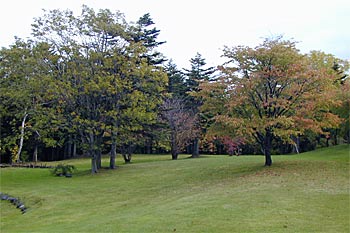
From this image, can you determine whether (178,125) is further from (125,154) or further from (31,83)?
(31,83)

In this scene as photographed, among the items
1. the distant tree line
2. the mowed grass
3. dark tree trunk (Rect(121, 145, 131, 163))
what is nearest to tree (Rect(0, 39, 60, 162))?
the distant tree line

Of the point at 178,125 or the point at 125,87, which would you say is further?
the point at 178,125

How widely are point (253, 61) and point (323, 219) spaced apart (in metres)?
12.8

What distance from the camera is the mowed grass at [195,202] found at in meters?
9.12

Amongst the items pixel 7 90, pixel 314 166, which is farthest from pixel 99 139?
pixel 314 166

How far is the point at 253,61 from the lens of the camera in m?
20.8

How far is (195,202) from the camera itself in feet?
40.1

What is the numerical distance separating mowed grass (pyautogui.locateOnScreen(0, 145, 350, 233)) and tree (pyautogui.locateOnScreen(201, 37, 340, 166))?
93.2 inches

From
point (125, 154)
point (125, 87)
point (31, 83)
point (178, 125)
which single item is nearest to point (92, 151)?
point (125, 87)

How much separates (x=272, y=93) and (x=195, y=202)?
10.3 m

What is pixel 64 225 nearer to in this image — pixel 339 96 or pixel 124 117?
pixel 124 117

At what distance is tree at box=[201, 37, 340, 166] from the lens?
19.4 m

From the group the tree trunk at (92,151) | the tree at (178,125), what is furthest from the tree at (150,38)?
the tree trunk at (92,151)

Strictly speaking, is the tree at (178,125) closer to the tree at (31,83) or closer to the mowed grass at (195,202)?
the tree at (31,83)
